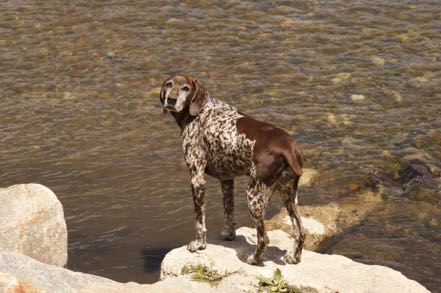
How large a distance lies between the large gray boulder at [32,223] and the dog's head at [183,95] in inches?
75.0

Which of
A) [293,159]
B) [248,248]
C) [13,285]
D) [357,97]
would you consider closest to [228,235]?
[248,248]

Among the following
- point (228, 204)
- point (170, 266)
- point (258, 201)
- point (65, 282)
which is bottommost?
point (170, 266)

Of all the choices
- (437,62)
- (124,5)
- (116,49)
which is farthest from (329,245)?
(124,5)

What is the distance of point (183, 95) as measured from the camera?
8.98 metres

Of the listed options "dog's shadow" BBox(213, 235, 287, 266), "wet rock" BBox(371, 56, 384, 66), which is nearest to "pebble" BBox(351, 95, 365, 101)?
"wet rock" BBox(371, 56, 384, 66)

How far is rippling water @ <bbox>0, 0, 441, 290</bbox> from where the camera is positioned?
1099 centimetres

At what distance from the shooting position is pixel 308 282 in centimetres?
834

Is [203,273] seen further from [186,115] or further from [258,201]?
[186,115]

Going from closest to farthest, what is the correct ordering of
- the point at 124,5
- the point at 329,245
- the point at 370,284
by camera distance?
the point at 370,284 → the point at 329,245 → the point at 124,5

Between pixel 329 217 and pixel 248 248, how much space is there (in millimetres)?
2299

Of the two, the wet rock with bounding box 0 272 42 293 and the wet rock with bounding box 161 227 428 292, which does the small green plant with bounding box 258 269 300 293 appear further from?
the wet rock with bounding box 0 272 42 293

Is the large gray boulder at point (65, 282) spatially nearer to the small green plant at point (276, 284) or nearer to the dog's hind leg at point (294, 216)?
the small green plant at point (276, 284)

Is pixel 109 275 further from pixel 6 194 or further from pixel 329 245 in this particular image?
pixel 329 245

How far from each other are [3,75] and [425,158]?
30.1 feet
